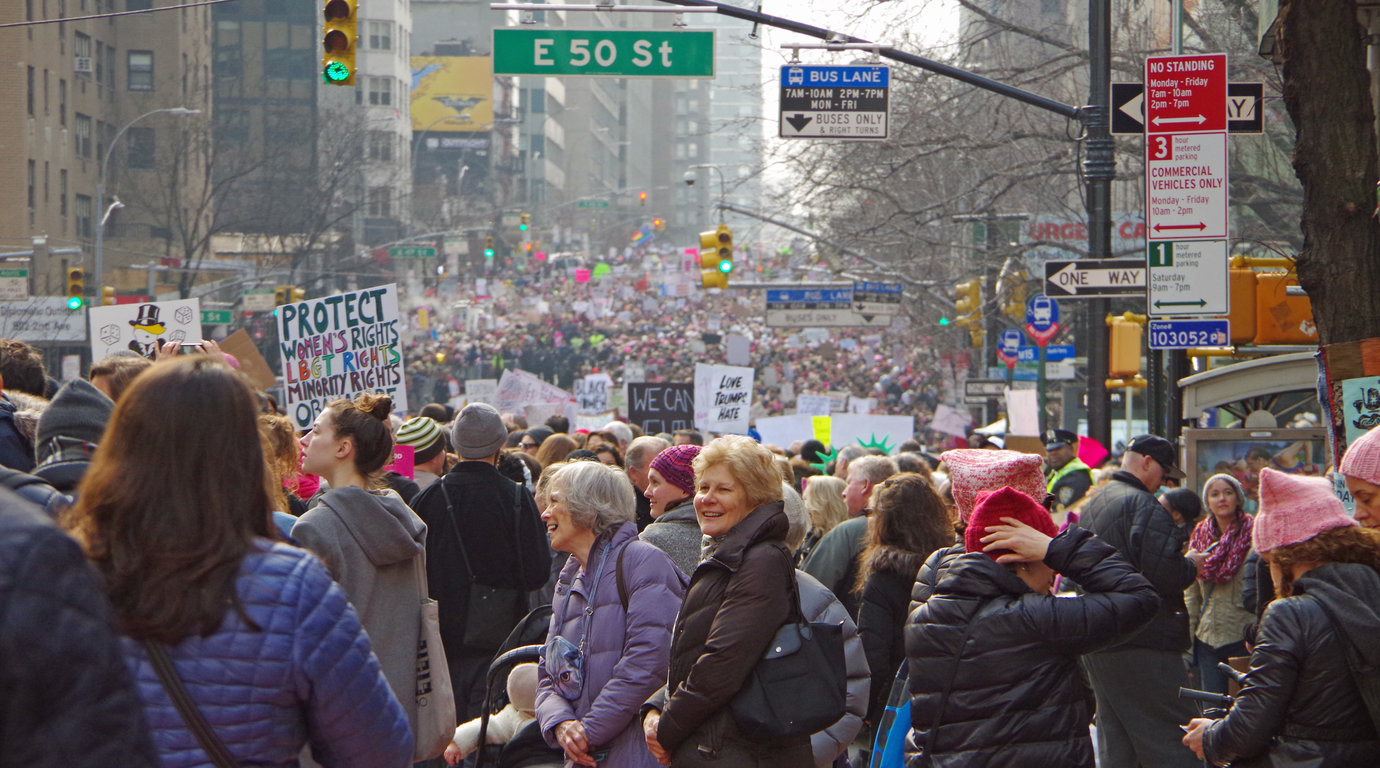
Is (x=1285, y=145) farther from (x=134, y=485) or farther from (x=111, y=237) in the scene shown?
(x=111, y=237)

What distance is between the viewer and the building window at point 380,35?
111m

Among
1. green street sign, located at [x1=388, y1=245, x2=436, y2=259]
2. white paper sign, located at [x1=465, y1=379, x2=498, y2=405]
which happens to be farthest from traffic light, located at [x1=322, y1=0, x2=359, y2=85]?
green street sign, located at [x1=388, y1=245, x2=436, y2=259]

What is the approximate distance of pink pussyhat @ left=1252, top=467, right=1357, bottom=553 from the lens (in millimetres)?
4559

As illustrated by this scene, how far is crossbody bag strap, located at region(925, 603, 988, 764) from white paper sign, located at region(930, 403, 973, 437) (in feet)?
78.8

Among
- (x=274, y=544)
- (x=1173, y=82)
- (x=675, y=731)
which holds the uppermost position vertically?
(x=1173, y=82)

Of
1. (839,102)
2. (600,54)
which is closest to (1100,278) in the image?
(839,102)

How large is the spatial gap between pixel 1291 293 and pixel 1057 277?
196 cm

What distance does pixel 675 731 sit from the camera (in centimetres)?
477

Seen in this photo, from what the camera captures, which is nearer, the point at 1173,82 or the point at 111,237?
the point at 1173,82

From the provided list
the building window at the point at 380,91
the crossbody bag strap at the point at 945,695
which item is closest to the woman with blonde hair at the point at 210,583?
the crossbody bag strap at the point at 945,695

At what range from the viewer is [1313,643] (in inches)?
175

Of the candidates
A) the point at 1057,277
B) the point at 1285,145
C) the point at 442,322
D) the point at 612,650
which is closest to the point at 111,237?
the point at 442,322

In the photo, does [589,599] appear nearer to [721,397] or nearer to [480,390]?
[721,397]

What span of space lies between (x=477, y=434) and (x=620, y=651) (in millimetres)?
2477
